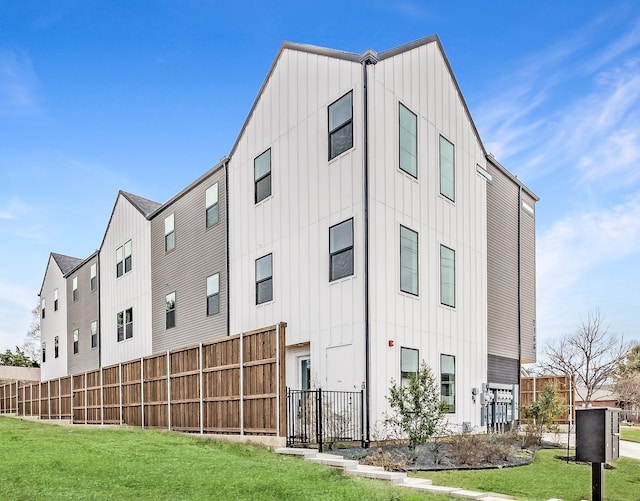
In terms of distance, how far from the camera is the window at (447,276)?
16295 millimetres

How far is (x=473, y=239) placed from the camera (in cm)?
1831

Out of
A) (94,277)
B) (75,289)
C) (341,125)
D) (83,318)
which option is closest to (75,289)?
(75,289)

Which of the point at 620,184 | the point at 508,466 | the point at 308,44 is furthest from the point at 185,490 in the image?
the point at 620,184

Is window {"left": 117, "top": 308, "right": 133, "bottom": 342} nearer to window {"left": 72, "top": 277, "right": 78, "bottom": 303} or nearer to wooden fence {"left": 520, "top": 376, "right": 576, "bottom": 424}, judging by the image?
window {"left": 72, "top": 277, "right": 78, "bottom": 303}

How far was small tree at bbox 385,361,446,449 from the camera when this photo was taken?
11.8 metres

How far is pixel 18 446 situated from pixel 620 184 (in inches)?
617

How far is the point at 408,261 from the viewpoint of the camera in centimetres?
1481

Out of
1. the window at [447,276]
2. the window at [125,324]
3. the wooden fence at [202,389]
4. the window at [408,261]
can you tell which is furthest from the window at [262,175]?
the window at [125,324]

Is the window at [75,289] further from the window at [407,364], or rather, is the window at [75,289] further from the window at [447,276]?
the window at [407,364]

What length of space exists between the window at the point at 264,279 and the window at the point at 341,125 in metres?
3.64

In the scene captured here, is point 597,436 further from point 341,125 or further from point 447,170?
point 447,170

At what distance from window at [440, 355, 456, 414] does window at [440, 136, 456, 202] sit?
438cm

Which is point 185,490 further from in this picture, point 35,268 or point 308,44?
point 35,268

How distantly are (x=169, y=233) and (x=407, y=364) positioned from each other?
468 inches
